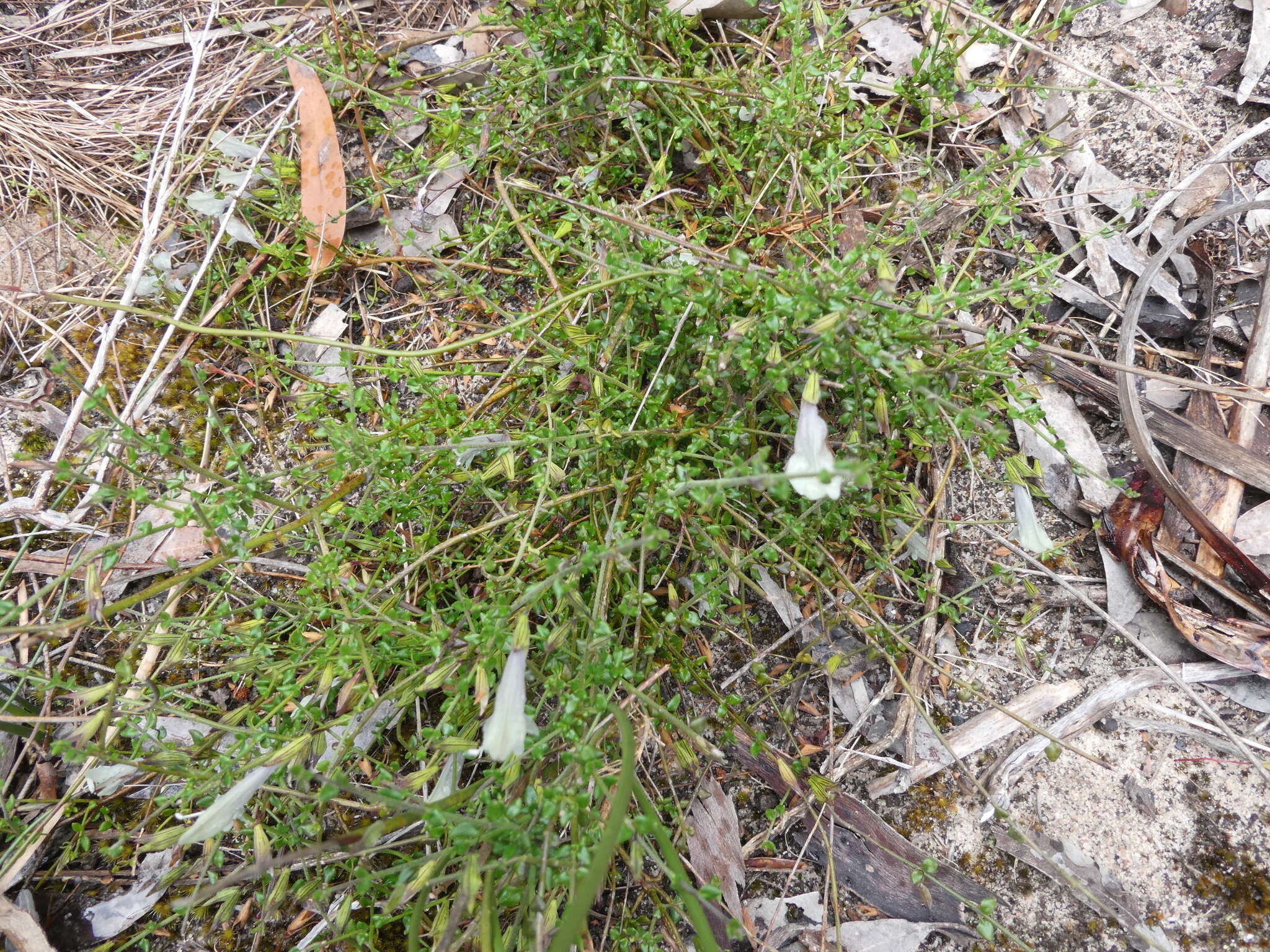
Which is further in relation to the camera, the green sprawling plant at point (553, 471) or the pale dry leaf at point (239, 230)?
the pale dry leaf at point (239, 230)

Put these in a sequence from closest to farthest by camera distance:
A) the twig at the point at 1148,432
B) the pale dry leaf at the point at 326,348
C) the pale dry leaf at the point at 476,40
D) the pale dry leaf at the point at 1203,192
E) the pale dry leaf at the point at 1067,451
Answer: the twig at the point at 1148,432
the pale dry leaf at the point at 1067,451
the pale dry leaf at the point at 1203,192
the pale dry leaf at the point at 326,348
the pale dry leaf at the point at 476,40

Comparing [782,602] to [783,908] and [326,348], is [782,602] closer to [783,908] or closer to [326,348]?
[783,908]

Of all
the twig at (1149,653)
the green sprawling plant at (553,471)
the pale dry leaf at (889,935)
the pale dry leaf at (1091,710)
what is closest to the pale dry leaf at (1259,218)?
the twig at (1149,653)

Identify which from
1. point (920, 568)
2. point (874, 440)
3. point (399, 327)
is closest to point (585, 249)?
point (399, 327)

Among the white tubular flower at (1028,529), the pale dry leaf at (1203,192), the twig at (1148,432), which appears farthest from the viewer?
the pale dry leaf at (1203,192)

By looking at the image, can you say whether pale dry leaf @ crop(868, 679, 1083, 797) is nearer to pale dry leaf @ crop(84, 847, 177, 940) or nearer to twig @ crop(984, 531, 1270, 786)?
twig @ crop(984, 531, 1270, 786)

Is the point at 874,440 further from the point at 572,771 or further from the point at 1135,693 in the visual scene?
the point at 572,771

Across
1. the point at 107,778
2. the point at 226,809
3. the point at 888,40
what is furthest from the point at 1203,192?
the point at 107,778

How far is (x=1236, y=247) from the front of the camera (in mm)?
2020

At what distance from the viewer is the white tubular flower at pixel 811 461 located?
3.75 ft

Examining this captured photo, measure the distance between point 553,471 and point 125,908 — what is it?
1577 mm

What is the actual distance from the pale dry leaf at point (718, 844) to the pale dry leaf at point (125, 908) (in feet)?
4.27

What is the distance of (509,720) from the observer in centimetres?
115

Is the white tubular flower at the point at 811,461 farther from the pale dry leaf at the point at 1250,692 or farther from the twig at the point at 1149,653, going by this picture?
the pale dry leaf at the point at 1250,692
